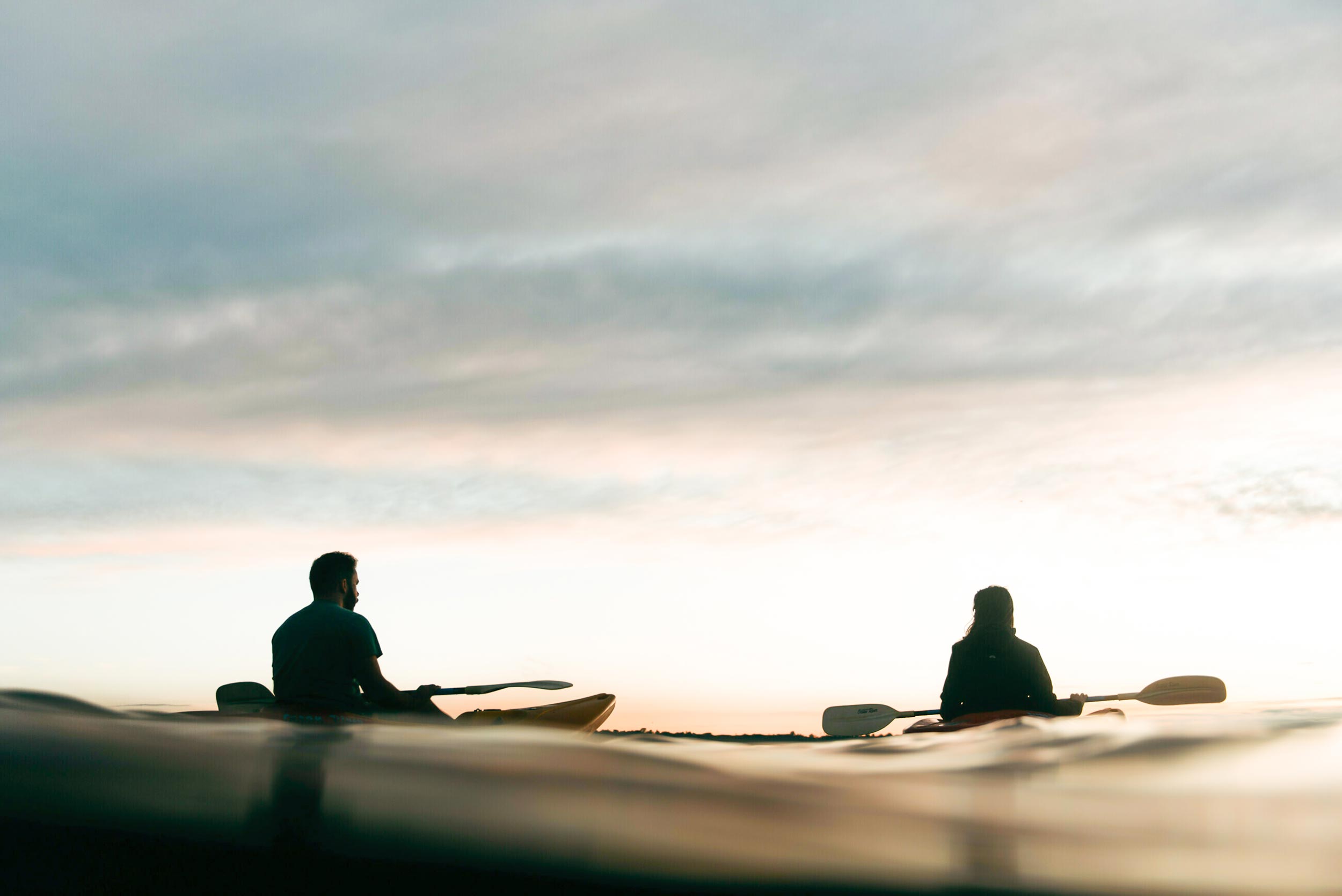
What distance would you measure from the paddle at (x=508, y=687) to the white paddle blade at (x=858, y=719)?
9.85 ft

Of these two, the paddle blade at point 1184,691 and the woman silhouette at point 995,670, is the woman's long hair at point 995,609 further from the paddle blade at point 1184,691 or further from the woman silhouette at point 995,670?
the paddle blade at point 1184,691

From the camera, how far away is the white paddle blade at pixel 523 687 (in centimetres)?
965

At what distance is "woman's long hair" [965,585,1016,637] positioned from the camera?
8.02 metres

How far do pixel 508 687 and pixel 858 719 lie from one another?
4.03m

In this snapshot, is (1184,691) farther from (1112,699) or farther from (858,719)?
(858,719)

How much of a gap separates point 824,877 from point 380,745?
136 cm

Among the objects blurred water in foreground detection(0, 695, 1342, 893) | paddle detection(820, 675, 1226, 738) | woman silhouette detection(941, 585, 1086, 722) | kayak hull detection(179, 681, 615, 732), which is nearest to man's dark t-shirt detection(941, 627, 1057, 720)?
woman silhouette detection(941, 585, 1086, 722)

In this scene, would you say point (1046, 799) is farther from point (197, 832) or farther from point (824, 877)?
point (197, 832)

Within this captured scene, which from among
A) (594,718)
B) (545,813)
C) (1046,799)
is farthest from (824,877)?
(594,718)

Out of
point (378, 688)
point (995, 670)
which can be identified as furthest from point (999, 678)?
point (378, 688)

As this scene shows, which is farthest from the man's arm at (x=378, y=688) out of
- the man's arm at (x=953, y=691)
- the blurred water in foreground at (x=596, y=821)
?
the man's arm at (x=953, y=691)

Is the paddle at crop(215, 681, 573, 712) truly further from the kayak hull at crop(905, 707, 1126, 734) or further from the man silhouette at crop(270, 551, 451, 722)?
the kayak hull at crop(905, 707, 1126, 734)

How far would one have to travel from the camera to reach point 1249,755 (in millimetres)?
2875

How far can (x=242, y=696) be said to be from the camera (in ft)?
25.6
